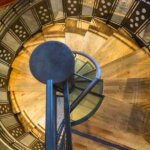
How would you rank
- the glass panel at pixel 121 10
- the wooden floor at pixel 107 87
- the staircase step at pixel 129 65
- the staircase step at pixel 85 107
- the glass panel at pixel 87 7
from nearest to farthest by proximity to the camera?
the wooden floor at pixel 107 87 → the staircase step at pixel 85 107 → the staircase step at pixel 129 65 → the glass panel at pixel 121 10 → the glass panel at pixel 87 7

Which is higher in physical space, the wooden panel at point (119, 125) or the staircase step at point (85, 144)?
the wooden panel at point (119, 125)

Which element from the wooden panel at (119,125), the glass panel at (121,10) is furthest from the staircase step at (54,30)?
the wooden panel at (119,125)

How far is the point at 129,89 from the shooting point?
18.7 ft

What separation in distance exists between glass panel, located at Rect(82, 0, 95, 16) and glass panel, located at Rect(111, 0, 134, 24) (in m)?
0.59

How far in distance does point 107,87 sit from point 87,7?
7.35ft

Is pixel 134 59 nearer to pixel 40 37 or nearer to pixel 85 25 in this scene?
pixel 85 25

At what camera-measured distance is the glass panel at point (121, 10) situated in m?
6.33

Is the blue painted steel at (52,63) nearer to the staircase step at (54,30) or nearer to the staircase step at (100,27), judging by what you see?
the staircase step at (100,27)

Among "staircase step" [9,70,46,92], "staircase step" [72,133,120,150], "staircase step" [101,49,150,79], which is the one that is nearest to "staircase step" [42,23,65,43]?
"staircase step" [9,70,46,92]

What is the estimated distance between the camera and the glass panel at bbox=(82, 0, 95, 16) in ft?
21.9

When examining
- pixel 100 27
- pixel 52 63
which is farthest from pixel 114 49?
pixel 52 63

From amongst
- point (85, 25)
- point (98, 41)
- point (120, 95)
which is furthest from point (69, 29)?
point (120, 95)

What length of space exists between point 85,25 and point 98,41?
0.65 metres

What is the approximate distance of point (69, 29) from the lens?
23.5 ft
